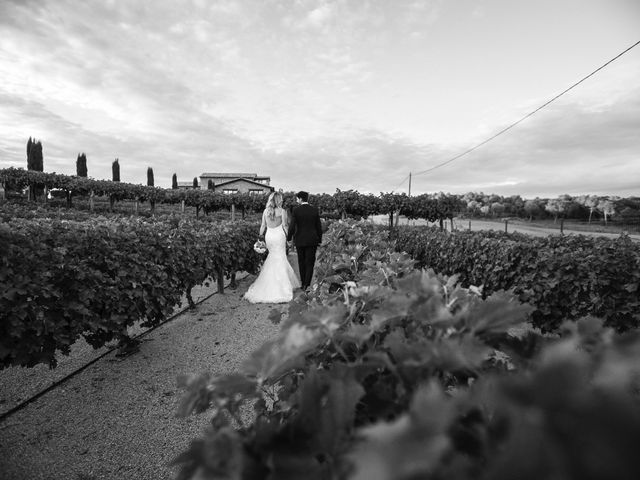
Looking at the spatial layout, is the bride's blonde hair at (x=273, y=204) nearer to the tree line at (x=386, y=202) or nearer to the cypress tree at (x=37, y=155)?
the tree line at (x=386, y=202)

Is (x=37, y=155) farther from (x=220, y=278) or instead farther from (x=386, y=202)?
(x=220, y=278)

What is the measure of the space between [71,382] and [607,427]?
566 cm

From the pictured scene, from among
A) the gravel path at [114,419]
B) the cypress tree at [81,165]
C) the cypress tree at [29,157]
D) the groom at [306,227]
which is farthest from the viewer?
the cypress tree at [81,165]

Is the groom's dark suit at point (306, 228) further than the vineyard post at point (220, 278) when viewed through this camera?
No

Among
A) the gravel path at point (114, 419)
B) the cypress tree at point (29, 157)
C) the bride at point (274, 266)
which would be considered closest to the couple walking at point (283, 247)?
the bride at point (274, 266)

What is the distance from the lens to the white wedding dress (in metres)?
9.29

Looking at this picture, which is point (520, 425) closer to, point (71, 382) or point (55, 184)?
point (71, 382)

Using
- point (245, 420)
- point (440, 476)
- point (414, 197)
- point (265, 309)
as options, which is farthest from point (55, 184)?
point (440, 476)

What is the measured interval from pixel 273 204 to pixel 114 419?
701 cm

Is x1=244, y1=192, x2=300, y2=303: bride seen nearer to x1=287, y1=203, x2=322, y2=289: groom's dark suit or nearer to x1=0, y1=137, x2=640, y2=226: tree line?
x1=287, y1=203, x2=322, y2=289: groom's dark suit

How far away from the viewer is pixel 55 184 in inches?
1972

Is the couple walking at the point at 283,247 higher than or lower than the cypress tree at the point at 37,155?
lower

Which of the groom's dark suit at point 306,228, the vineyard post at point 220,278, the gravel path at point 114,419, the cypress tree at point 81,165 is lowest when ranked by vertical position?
the gravel path at point 114,419

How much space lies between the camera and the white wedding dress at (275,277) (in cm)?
929
